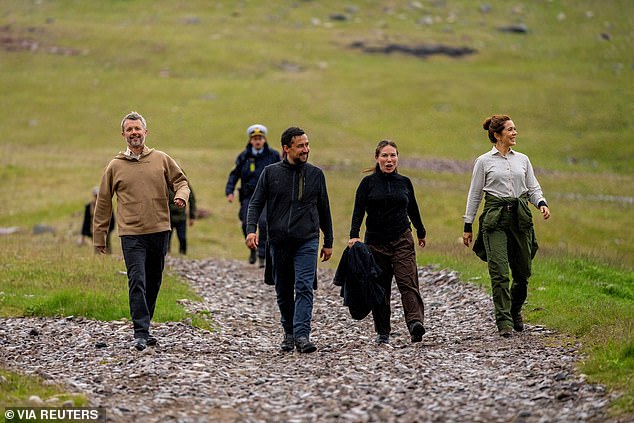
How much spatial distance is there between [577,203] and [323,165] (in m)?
15.5

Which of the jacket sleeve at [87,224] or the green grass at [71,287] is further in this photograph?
the jacket sleeve at [87,224]

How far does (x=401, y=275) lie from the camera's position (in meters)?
13.9

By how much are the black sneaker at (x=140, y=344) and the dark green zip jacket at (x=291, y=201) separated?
219 centimetres

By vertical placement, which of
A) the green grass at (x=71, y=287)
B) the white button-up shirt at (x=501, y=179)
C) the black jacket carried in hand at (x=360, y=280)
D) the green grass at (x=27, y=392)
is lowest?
the green grass at (x=27, y=392)

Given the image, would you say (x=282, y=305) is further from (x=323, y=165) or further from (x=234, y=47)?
(x=234, y=47)

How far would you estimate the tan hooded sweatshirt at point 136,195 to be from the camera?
13.5 meters

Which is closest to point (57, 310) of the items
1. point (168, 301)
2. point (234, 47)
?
point (168, 301)

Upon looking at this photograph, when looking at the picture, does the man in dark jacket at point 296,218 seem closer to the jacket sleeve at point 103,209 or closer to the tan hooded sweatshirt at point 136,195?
the tan hooded sweatshirt at point 136,195

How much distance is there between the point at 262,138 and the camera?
71.1 feet

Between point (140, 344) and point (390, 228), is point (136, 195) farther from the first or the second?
point (390, 228)

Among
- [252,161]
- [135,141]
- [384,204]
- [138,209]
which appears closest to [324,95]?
[252,161]

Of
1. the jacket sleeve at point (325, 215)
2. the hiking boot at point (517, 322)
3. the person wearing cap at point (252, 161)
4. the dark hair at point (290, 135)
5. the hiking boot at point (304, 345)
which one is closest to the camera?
the hiking boot at point (304, 345)

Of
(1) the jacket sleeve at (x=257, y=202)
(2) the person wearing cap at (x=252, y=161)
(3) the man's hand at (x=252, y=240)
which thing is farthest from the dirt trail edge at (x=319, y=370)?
(2) the person wearing cap at (x=252, y=161)

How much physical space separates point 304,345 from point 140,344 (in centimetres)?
227
